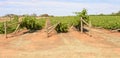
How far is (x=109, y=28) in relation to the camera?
27.4 meters

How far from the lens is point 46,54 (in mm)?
13695

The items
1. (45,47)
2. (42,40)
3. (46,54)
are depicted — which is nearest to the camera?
(46,54)

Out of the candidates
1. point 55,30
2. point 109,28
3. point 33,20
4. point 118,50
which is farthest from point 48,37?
point 109,28

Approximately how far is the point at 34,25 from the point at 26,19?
1481 millimetres

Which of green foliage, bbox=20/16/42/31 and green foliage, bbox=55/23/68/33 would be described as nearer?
green foliage, bbox=55/23/68/33

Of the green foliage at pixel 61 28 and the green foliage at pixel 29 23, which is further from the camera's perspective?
the green foliage at pixel 29 23

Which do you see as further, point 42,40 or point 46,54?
point 42,40

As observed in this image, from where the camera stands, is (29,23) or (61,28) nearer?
(61,28)

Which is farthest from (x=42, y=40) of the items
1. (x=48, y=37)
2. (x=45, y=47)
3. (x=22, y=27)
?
(x=22, y=27)

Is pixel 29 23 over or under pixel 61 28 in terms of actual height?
Answer: over

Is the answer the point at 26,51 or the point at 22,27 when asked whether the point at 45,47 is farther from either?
the point at 22,27

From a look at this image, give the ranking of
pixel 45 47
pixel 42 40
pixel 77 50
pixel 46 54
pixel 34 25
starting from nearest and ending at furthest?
pixel 46 54 < pixel 77 50 < pixel 45 47 < pixel 42 40 < pixel 34 25

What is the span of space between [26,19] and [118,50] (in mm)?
11711

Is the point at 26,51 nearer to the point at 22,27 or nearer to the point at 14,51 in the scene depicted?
the point at 14,51
